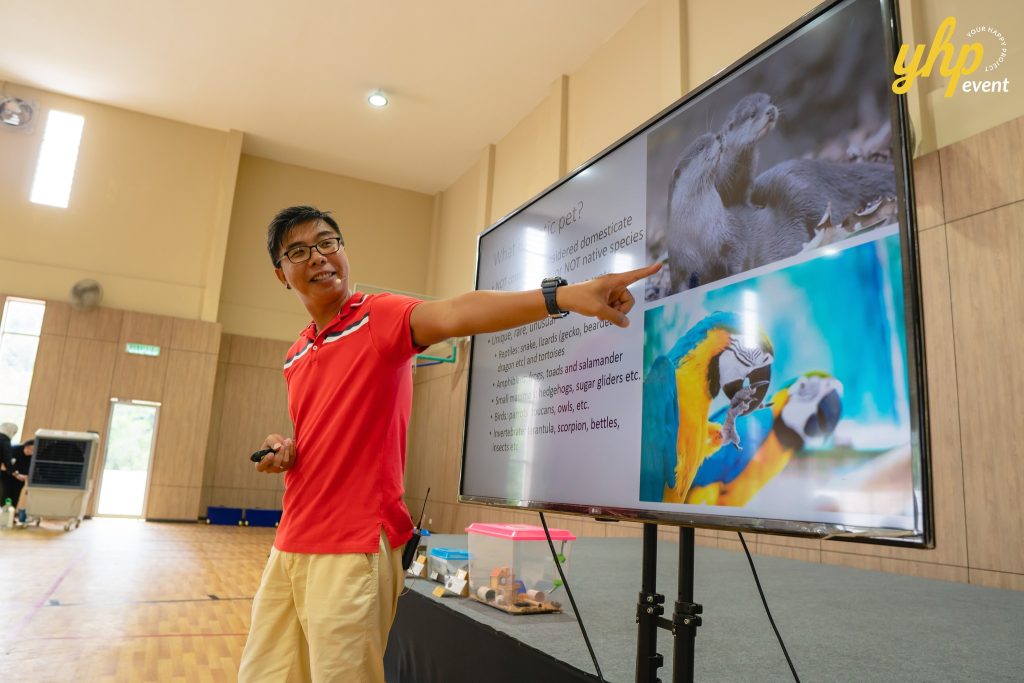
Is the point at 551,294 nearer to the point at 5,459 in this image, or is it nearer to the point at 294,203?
the point at 5,459

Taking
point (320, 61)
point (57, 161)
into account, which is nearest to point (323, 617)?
point (320, 61)

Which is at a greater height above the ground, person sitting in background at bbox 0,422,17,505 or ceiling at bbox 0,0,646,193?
ceiling at bbox 0,0,646,193

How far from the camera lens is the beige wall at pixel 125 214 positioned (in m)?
11.5

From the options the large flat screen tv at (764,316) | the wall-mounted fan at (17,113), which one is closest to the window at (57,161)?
the wall-mounted fan at (17,113)

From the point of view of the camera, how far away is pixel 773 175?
1283 mm

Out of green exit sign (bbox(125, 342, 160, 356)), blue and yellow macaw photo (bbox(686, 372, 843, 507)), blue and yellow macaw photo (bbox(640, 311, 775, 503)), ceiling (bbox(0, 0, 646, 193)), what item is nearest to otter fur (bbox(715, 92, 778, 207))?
blue and yellow macaw photo (bbox(640, 311, 775, 503))

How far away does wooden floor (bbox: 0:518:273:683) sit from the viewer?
10.9 ft

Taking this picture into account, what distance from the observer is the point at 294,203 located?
14164 mm

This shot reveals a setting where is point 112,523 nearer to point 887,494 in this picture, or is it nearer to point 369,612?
point 369,612

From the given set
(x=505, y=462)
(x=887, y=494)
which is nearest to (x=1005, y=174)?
(x=505, y=462)

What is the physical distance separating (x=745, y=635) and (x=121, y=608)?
13.4 ft

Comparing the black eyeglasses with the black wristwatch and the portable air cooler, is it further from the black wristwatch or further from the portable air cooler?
the portable air cooler

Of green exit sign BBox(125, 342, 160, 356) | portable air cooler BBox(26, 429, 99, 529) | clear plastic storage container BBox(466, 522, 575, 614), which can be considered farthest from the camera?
green exit sign BBox(125, 342, 160, 356)

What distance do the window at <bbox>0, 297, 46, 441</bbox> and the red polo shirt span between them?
486 inches
